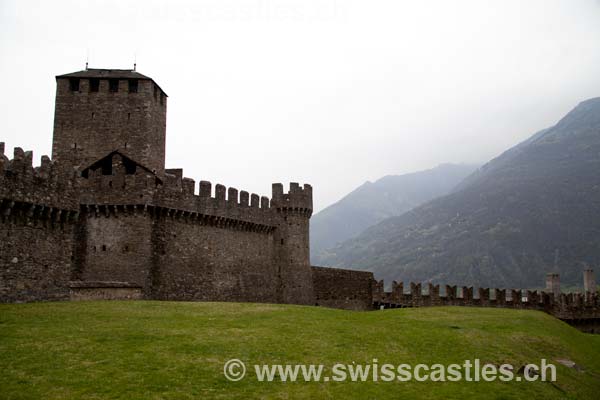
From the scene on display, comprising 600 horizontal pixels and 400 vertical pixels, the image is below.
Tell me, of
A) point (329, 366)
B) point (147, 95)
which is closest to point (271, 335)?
point (329, 366)

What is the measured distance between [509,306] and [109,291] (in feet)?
102

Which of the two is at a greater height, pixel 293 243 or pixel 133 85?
pixel 133 85

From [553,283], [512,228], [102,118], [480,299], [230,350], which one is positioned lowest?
[230,350]

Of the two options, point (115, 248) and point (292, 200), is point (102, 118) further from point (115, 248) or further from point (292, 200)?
point (292, 200)

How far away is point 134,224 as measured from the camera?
29.8 meters

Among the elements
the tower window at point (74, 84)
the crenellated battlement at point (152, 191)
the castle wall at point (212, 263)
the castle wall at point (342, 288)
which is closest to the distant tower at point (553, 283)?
the castle wall at point (342, 288)

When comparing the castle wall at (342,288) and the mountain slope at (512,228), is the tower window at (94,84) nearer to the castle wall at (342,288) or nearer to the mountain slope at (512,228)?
the castle wall at (342,288)

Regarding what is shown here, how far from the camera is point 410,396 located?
13391 millimetres

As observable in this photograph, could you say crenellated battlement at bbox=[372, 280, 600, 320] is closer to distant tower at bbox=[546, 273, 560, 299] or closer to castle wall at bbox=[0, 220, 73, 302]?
distant tower at bbox=[546, 273, 560, 299]

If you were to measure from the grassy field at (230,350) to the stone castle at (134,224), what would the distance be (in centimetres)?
298

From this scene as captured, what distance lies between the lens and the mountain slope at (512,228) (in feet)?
357

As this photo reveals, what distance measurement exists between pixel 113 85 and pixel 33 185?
14045mm

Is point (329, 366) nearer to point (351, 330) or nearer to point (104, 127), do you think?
point (351, 330)

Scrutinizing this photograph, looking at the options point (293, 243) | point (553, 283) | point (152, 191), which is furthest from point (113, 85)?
point (553, 283)
